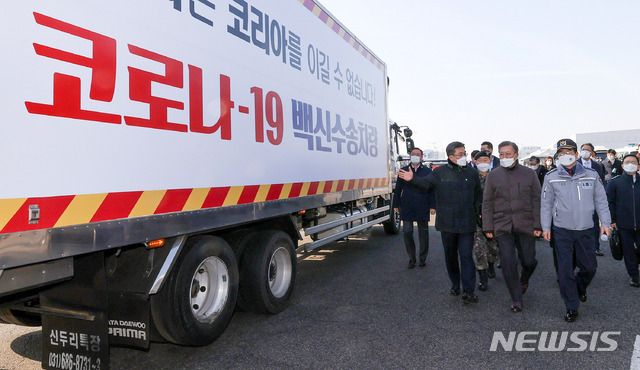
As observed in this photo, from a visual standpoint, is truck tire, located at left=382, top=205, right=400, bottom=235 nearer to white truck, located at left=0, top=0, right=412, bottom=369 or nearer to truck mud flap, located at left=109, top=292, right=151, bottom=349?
white truck, located at left=0, top=0, right=412, bottom=369

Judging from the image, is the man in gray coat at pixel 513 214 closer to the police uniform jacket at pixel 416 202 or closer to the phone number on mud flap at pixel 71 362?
the police uniform jacket at pixel 416 202

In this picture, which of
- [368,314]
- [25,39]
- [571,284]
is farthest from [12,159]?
[571,284]

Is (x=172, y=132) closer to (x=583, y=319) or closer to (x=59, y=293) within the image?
(x=59, y=293)

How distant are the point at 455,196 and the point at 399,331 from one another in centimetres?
185

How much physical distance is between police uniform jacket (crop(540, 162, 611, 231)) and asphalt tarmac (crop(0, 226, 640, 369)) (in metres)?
0.99

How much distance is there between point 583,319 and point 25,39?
5174mm

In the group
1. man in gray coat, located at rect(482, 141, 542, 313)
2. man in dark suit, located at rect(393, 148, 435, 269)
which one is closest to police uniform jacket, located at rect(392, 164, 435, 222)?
man in dark suit, located at rect(393, 148, 435, 269)

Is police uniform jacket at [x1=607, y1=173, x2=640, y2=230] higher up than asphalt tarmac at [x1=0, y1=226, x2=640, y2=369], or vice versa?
police uniform jacket at [x1=607, y1=173, x2=640, y2=230]

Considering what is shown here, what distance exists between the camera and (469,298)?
510cm

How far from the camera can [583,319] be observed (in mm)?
4477

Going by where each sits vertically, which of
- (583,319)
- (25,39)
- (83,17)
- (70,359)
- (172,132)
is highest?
(83,17)

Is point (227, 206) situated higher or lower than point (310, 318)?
higher

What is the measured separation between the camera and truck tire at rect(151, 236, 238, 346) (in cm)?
336

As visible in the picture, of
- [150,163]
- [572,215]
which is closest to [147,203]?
[150,163]
